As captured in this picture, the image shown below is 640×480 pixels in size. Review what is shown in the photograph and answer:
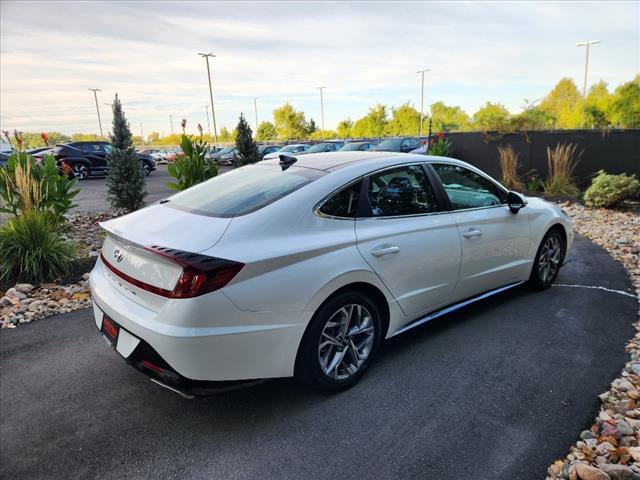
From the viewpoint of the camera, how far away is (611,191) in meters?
8.91

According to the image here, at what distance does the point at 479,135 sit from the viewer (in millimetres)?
13188

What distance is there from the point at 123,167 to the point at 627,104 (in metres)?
33.0

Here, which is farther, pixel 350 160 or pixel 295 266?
pixel 350 160

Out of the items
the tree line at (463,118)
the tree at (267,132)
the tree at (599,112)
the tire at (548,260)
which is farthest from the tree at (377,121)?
the tire at (548,260)

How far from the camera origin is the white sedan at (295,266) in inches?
88.6

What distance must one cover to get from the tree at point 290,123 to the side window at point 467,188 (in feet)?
195

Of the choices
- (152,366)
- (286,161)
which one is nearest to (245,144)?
(286,161)

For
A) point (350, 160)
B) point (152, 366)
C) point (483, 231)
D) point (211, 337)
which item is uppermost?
point (350, 160)

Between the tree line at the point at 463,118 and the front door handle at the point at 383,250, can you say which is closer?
the front door handle at the point at 383,250

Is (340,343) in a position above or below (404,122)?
below

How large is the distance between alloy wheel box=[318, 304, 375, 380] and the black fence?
1069 centimetres

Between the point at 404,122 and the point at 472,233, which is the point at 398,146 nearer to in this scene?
the point at 472,233

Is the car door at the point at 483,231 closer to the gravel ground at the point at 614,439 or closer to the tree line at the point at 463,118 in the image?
the gravel ground at the point at 614,439

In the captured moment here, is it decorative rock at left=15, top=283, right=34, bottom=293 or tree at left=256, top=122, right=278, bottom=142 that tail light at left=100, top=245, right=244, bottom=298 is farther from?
tree at left=256, top=122, right=278, bottom=142
